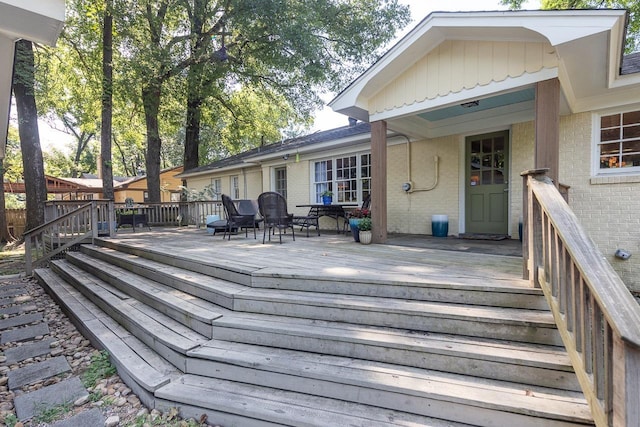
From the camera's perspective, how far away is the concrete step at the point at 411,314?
2.12 m

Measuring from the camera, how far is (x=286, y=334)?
95.3 inches

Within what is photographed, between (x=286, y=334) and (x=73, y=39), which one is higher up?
(x=73, y=39)

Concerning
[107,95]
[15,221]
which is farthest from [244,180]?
[15,221]

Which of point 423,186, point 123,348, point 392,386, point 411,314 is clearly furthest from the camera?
point 423,186

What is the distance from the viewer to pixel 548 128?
338 cm

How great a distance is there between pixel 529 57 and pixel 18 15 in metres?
4.79

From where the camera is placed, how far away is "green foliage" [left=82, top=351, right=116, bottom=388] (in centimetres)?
260

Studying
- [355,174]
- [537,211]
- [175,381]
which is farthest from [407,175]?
[175,381]

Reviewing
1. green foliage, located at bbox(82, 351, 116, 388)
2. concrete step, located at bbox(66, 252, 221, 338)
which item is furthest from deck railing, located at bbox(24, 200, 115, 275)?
green foliage, located at bbox(82, 351, 116, 388)

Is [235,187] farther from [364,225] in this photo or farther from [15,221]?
[15,221]

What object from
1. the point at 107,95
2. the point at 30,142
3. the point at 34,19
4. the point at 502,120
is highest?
the point at 107,95

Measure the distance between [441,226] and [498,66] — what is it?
3219mm

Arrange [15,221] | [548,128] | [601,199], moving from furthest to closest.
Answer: [15,221] → [601,199] → [548,128]

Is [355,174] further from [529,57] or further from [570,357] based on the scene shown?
[570,357]
